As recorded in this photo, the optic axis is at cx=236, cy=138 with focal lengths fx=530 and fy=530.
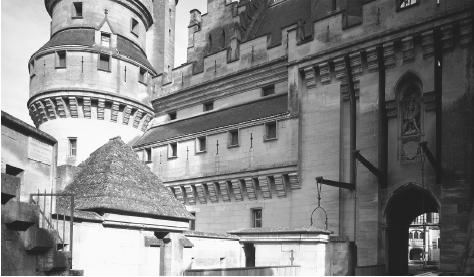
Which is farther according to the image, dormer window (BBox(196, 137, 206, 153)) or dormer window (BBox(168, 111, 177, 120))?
dormer window (BBox(168, 111, 177, 120))

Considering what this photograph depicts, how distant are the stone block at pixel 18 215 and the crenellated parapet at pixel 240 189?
48.8 feet

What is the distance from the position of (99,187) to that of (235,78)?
14.6 m

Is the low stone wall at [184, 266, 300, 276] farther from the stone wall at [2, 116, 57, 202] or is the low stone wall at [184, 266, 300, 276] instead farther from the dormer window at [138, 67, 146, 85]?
the dormer window at [138, 67, 146, 85]

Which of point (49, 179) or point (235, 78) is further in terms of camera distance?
point (235, 78)

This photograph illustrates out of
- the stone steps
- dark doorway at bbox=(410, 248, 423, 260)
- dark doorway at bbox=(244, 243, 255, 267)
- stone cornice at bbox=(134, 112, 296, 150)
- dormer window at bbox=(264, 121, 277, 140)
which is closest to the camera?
the stone steps

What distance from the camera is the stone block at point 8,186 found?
9664 millimetres

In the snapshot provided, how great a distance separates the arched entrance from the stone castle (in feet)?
0.29

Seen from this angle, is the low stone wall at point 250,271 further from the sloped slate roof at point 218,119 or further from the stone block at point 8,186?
the sloped slate roof at point 218,119

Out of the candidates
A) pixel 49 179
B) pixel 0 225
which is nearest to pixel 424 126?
pixel 49 179

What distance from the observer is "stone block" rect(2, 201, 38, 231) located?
32.1 ft

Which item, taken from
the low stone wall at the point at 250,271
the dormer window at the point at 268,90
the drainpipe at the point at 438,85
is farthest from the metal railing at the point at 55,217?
the dormer window at the point at 268,90

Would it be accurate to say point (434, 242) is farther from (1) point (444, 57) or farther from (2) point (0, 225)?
(2) point (0, 225)

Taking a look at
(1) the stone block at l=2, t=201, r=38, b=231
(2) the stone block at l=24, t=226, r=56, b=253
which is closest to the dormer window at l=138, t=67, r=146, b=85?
(2) the stone block at l=24, t=226, r=56, b=253

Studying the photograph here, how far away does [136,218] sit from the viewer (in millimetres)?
15430
